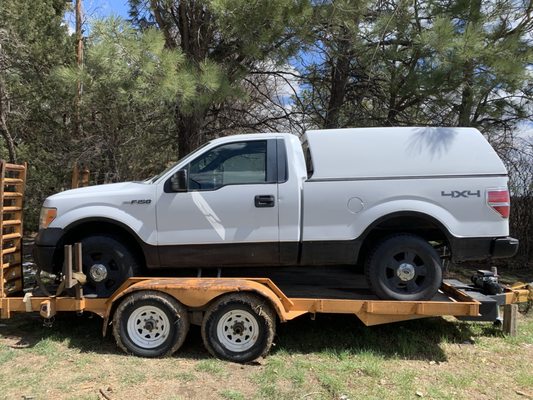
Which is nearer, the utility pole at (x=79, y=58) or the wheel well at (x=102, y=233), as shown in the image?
the wheel well at (x=102, y=233)

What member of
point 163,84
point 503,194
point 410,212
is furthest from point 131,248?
point 503,194

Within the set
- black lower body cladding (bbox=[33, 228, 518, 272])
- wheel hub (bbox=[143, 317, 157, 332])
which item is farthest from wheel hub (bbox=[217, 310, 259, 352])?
wheel hub (bbox=[143, 317, 157, 332])

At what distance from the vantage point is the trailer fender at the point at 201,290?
16.7ft

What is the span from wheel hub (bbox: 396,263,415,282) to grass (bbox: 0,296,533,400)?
813 mm

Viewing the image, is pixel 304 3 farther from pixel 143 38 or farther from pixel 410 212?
pixel 410 212

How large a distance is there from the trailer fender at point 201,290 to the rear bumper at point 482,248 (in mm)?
1823

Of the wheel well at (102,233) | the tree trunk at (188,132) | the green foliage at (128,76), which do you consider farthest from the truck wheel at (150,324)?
the tree trunk at (188,132)

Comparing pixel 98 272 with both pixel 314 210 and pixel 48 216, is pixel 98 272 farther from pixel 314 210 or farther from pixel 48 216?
pixel 314 210

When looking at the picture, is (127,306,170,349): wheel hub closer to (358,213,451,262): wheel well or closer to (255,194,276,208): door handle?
(255,194,276,208): door handle

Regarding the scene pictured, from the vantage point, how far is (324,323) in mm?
6277

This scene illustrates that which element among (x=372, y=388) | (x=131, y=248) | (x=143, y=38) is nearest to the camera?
(x=372, y=388)

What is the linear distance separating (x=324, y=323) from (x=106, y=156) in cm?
522

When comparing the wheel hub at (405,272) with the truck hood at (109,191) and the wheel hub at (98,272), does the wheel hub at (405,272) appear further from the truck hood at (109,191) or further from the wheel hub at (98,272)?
the wheel hub at (98,272)

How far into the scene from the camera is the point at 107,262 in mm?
5543
